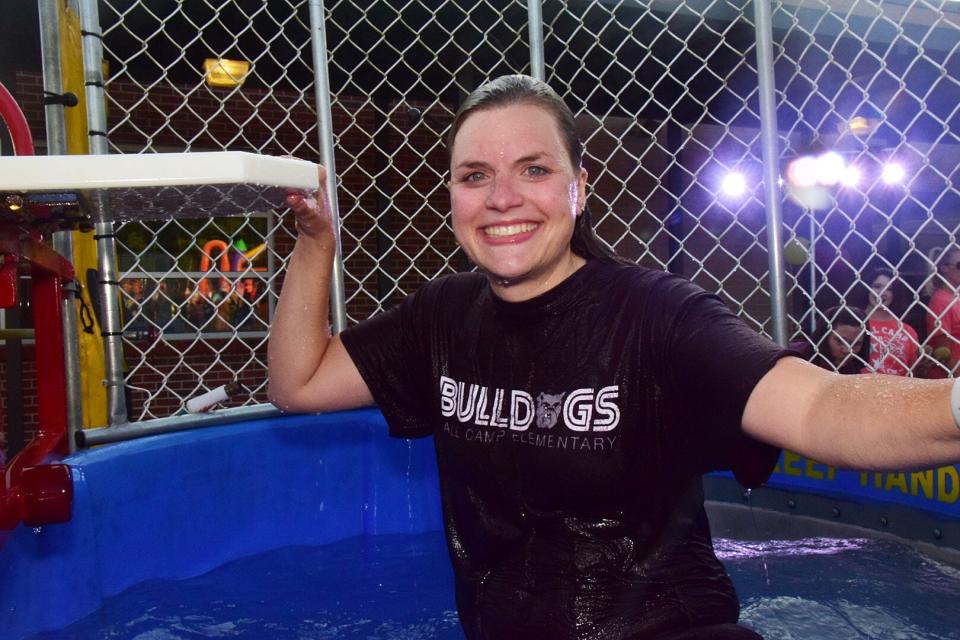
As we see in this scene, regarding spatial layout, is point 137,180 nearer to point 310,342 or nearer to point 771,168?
point 310,342

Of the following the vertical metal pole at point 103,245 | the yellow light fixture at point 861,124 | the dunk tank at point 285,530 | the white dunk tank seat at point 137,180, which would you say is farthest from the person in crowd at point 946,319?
the yellow light fixture at point 861,124

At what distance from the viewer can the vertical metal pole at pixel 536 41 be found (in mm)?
2413

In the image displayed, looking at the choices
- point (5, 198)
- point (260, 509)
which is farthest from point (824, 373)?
point (260, 509)

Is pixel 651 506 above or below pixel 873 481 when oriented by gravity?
above

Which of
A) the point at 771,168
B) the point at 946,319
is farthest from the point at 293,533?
the point at 946,319

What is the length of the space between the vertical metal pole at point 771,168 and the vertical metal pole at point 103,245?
183 centimetres

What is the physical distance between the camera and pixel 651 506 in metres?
1.33

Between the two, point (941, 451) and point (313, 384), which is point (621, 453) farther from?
point (313, 384)

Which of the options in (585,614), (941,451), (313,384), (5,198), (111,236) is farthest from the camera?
(111,236)

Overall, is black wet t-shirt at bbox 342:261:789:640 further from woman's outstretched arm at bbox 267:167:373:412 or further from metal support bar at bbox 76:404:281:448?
metal support bar at bbox 76:404:281:448

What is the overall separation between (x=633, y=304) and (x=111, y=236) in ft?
4.70

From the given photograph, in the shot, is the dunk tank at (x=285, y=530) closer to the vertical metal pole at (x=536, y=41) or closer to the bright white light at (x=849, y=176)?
the vertical metal pole at (x=536, y=41)

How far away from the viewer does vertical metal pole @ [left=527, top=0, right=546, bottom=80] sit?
7.92 ft

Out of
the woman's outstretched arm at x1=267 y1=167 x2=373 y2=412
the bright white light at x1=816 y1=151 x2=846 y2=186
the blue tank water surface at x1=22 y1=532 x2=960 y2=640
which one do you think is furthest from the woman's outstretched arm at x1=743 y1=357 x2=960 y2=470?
the bright white light at x1=816 y1=151 x2=846 y2=186
